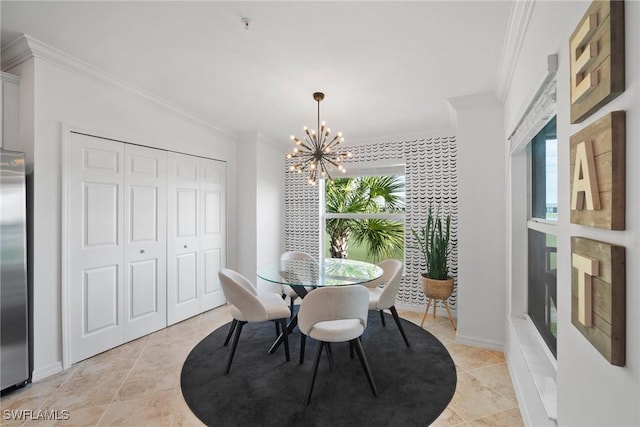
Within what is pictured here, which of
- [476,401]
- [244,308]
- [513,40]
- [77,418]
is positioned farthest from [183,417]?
[513,40]

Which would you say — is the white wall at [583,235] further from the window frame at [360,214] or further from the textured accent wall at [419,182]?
the window frame at [360,214]

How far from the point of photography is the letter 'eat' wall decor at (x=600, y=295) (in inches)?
27.1

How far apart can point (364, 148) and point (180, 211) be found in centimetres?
267

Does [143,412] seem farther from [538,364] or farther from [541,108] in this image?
[541,108]

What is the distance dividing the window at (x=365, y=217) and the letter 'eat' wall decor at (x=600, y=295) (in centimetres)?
323

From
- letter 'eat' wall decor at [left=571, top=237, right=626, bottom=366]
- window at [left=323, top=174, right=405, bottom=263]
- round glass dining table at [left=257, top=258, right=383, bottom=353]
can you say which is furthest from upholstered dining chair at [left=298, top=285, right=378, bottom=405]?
window at [left=323, top=174, right=405, bottom=263]

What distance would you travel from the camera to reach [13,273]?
2.00m

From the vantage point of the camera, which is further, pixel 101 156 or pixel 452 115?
pixel 452 115

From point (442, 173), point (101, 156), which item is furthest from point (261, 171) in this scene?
point (442, 173)

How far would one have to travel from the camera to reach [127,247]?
2840 mm

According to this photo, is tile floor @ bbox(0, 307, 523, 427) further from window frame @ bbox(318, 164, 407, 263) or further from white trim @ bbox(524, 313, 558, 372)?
window frame @ bbox(318, 164, 407, 263)

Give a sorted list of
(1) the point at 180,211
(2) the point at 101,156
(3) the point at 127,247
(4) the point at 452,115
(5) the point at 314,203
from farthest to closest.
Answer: (5) the point at 314,203, (1) the point at 180,211, (4) the point at 452,115, (3) the point at 127,247, (2) the point at 101,156

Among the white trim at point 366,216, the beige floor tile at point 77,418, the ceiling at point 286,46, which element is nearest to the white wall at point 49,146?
the ceiling at point 286,46

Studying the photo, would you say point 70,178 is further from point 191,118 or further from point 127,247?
point 191,118
